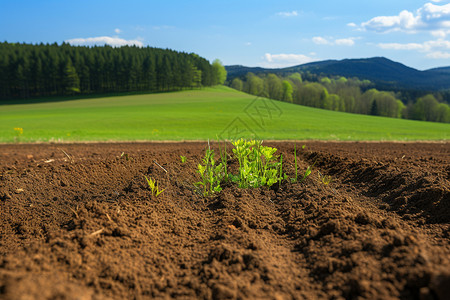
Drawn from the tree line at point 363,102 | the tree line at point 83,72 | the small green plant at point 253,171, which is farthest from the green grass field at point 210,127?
the tree line at point 363,102

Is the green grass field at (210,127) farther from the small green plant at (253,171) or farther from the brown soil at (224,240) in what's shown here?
the brown soil at (224,240)

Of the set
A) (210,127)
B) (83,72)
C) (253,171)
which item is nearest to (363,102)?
(210,127)

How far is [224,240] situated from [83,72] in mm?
79708

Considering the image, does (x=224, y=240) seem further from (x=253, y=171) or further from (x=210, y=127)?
(x=210, y=127)

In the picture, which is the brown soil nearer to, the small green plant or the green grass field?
the small green plant

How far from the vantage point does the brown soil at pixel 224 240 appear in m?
1.96

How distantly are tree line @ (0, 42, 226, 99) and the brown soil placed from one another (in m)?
73.1

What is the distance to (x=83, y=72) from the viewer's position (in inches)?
2776

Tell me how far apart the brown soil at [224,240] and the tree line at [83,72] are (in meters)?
73.1

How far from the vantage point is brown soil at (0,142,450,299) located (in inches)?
77.3

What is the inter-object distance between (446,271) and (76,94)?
81.3 m

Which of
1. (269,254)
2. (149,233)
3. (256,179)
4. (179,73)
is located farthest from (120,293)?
(179,73)

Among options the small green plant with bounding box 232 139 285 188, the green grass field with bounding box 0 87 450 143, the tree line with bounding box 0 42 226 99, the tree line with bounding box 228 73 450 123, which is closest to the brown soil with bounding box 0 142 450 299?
the small green plant with bounding box 232 139 285 188

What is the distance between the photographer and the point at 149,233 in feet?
9.90
